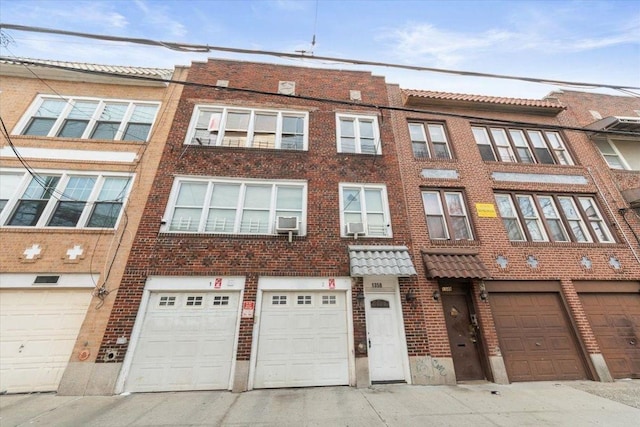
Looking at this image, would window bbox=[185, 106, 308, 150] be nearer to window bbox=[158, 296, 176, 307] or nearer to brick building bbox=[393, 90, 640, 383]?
brick building bbox=[393, 90, 640, 383]

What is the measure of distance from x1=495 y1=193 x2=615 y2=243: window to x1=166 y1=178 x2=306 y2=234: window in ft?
25.2

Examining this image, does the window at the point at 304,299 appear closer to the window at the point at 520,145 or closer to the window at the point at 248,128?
the window at the point at 248,128

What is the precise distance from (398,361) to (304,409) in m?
3.08

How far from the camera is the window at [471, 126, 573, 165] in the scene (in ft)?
33.1

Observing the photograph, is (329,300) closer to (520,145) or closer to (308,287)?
(308,287)

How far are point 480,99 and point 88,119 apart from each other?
616 inches

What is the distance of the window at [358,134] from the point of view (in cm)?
960

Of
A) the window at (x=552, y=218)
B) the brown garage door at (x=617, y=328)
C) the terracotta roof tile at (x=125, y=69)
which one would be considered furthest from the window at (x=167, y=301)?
the brown garage door at (x=617, y=328)

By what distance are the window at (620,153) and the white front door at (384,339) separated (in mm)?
11853

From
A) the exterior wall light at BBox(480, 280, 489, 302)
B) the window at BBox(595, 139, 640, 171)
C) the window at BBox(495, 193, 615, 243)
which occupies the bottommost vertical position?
the exterior wall light at BBox(480, 280, 489, 302)

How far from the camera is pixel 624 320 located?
771 centimetres

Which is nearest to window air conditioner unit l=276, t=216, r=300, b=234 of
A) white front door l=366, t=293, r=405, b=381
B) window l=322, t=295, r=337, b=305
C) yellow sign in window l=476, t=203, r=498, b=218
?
window l=322, t=295, r=337, b=305

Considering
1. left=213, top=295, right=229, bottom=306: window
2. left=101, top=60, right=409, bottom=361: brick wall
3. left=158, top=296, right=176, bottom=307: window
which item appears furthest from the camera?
left=101, top=60, right=409, bottom=361: brick wall

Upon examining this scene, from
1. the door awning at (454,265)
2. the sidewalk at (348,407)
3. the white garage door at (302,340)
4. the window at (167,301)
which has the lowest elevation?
the sidewalk at (348,407)
